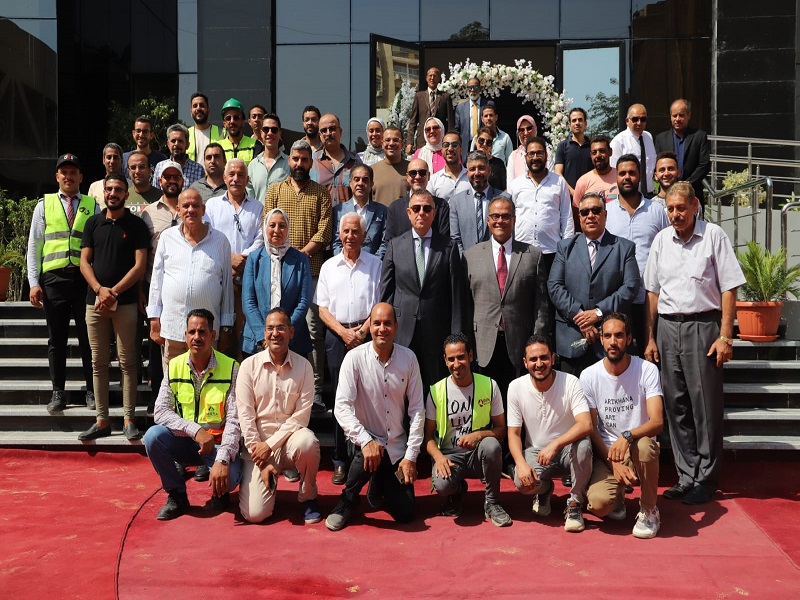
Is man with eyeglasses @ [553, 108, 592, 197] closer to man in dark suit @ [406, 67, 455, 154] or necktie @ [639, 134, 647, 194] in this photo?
necktie @ [639, 134, 647, 194]

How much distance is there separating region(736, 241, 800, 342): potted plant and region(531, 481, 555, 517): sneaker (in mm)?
3260

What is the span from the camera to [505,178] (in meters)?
8.24

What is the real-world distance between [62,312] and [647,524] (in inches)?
193

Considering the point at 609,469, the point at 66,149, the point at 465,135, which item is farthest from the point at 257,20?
the point at 609,469

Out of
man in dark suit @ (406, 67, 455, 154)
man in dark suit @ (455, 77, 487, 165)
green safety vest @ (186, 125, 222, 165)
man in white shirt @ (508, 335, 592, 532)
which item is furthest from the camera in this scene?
man in dark suit @ (406, 67, 455, 154)

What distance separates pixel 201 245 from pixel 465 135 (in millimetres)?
4515

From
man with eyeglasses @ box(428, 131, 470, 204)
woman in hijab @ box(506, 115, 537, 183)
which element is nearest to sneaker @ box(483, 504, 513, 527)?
man with eyeglasses @ box(428, 131, 470, 204)

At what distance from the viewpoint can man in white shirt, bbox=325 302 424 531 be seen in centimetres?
572

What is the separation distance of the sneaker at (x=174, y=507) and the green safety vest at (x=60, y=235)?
8.12 ft

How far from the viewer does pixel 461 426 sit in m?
5.91

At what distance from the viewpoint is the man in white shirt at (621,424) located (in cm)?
549

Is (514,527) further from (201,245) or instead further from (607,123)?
(607,123)

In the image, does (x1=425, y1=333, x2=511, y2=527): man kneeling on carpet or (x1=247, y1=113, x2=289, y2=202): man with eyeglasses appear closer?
(x1=425, y1=333, x2=511, y2=527): man kneeling on carpet

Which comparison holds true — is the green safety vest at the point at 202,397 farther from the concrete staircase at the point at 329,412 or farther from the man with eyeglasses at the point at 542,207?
the man with eyeglasses at the point at 542,207
